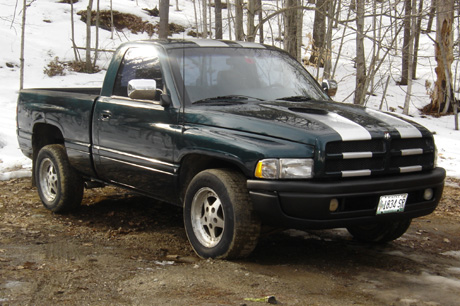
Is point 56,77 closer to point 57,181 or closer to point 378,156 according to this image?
point 57,181

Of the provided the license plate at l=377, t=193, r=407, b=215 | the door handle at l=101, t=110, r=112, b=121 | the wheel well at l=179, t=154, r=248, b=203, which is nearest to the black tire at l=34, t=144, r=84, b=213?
the door handle at l=101, t=110, r=112, b=121

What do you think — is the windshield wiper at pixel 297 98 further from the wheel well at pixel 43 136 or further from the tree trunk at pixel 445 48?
the tree trunk at pixel 445 48

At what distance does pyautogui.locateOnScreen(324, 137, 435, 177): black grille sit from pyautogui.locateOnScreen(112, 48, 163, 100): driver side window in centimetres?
185

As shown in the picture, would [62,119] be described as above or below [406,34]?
below

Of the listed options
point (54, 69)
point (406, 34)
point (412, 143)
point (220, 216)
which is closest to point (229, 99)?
point (220, 216)

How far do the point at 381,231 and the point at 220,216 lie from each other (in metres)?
1.76

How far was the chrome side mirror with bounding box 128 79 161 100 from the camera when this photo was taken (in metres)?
4.77

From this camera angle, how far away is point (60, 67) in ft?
65.9

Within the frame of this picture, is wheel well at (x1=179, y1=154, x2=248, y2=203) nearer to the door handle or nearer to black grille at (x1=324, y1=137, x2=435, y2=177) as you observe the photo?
black grille at (x1=324, y1=137, x2=435, y2=177)

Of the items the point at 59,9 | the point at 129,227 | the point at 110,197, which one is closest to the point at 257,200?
the point at 129,227

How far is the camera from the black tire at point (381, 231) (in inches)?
204

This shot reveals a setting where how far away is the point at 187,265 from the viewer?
173 inches

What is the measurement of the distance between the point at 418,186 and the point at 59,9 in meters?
26.4

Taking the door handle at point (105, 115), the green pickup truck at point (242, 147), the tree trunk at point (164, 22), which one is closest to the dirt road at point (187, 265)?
the green pickup truck at point (242, 147)
